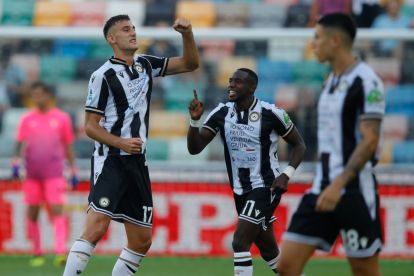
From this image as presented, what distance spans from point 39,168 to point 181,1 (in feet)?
17.1

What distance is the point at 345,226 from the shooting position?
6.68 metres

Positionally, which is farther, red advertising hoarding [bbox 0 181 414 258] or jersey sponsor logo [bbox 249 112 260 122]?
red advertising hoarding [bbox 0 181 414 258]

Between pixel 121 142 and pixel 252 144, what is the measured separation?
136cm

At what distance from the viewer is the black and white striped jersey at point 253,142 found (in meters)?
9.20

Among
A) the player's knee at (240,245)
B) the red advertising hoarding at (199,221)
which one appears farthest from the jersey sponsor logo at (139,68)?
the red advertising hoarding at (199,221)

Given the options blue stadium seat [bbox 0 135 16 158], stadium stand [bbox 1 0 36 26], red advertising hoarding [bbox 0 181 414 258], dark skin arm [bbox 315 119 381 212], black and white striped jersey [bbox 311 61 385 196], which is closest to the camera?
dark skin arm [bbox 315 119 381 212]

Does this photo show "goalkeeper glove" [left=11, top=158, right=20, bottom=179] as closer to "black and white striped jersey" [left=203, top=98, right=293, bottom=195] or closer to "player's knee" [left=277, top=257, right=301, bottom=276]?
"black and white striped jersey" [left=203, top=98, right=293, bottom=195]

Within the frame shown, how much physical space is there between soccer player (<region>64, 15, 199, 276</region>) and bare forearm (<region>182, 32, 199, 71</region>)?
63 millimetres

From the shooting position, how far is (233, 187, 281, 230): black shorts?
8977 mm

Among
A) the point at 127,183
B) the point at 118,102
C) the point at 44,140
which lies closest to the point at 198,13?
the point at 44,140

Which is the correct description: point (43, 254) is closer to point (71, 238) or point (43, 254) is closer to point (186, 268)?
point (71, 238)

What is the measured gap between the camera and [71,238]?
14.1 m

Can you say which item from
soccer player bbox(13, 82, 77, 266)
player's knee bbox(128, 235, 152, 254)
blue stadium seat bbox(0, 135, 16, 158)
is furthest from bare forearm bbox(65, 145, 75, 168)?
player's knee bbox(128, 235, 152, 254)

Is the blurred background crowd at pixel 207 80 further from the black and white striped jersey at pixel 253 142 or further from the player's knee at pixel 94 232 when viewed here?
the player's knee at pixel 94 232
